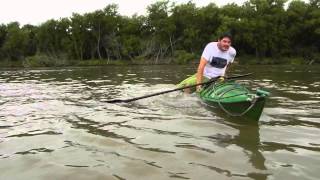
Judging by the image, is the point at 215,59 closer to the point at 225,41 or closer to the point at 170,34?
the point at 225,41

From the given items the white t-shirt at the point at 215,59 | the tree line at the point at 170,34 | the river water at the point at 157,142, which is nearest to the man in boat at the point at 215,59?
the white t-shirt at the point at 215,59

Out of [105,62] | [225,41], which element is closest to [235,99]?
[225,41]

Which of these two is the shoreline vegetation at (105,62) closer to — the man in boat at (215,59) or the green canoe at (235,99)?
the man in boat at (215,59)

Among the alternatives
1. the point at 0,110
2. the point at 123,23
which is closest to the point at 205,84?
the point at 0,110

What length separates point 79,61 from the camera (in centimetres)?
6662

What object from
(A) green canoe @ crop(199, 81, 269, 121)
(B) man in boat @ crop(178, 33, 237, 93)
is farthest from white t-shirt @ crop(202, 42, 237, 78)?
(A) green canoe @ crop(199, 81, 269, 121)

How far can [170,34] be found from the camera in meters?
66.2

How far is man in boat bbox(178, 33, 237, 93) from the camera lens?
11.1 meters

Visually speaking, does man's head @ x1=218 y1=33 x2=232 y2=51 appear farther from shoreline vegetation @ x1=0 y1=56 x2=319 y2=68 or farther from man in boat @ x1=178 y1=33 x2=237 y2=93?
shoreline vegetation @ x1=0 y1=56 x2=319 y2=68

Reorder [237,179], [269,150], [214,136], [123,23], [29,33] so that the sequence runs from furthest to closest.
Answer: [29,33] → [123,23] → [214,136] → [269,150] → [237,179]

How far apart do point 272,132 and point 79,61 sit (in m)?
60.9

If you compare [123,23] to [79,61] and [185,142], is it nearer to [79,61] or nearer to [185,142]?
[79,61]

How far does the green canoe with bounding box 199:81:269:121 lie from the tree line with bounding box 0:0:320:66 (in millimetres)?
45760

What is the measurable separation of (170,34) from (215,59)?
55.2 metres
